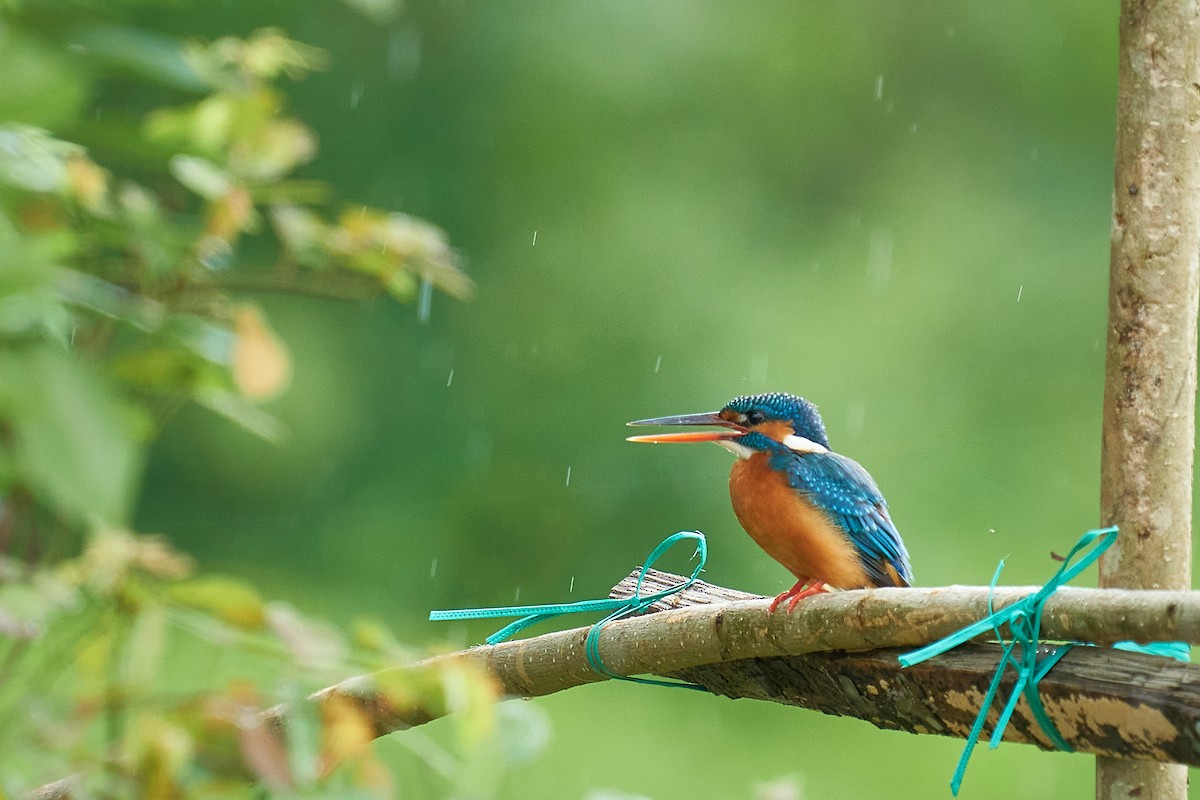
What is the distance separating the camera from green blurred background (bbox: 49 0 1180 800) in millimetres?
4844

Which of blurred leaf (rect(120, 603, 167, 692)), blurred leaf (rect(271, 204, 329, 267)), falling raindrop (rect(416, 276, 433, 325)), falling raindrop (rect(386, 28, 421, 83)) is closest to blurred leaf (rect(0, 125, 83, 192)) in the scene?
blurred leaf (rect(120, 603, 167, 692))

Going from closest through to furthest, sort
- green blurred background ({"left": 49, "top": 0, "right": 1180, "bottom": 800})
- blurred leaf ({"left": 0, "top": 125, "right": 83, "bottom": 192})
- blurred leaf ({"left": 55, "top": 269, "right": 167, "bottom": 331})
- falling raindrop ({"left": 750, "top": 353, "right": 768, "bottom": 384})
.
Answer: blurred leaf ({"left": 55, "top": 269, "right": 167, "bottom": 331}) < blurred leaf ({"left": 0, "top": 125, "right": 83, "bottom": 192}) < falling raindrop ({"left": 750, "top": 353, "right": 768, "bottom": 384}) < green blurred background ({"left": 49, "top": 0, "right": 1180, "bottom": 800})

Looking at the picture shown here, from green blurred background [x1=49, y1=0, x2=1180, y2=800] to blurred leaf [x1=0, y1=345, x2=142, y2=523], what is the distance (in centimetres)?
431

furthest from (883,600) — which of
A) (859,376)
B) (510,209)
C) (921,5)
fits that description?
(921,5)

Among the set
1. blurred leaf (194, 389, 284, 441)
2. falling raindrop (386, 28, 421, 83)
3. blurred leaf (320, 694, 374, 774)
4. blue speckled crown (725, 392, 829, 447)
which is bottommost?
blurred leaf (320, 694, 374, 774)

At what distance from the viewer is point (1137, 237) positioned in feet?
3.81

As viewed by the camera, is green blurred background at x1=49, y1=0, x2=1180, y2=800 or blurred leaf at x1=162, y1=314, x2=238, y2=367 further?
green blurred background at x1=49, y1=0, x2=1180, y2=800

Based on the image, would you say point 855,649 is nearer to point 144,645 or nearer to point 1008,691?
point 1008,691

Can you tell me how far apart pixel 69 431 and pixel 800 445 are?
48.7 inches

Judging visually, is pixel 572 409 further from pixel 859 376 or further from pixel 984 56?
pixel 984 56

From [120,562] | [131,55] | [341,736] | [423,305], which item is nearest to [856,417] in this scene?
[423,305]

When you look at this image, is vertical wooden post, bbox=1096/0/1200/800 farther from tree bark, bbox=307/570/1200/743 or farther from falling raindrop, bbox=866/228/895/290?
falling raindrop, bbox=866/228/895/290

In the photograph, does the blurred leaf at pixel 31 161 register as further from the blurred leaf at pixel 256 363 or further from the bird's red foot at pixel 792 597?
the bird's red foot at pixel 792 597

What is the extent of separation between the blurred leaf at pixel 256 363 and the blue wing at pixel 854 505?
0.91m
